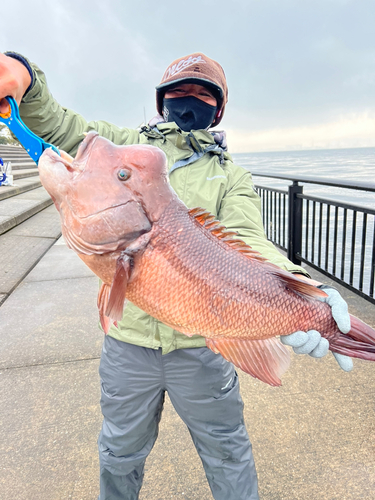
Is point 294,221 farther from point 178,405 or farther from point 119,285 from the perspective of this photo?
point 119,285

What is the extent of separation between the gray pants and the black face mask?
1.36m

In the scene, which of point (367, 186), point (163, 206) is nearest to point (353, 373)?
point (367, 186)

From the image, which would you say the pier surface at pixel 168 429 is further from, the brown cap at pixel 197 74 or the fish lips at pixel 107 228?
the brown cap at pixel 197 74

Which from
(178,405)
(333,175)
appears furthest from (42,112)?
(333,175)

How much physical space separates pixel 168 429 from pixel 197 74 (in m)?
2.32

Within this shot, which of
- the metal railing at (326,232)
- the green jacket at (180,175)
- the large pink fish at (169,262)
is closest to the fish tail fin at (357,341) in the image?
the large pink fish at (169,262)

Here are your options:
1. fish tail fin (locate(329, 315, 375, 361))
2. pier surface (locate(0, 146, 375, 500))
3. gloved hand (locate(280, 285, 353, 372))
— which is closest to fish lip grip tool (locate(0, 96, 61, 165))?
gloved hand (locate(280, 285, 353, 372))

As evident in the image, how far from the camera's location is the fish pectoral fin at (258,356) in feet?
4.88

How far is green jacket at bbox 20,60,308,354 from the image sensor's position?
71.1 inches

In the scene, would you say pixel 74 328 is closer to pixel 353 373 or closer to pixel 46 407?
pixel 46 407

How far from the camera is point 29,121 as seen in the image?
70.8 inches

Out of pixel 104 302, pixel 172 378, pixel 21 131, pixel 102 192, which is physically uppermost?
pixel 21 131

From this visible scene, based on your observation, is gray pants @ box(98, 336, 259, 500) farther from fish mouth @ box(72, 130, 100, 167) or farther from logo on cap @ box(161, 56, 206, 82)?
logo on cap @ box(161, 56, 206, 82)

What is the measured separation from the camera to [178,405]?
75.3 inches
